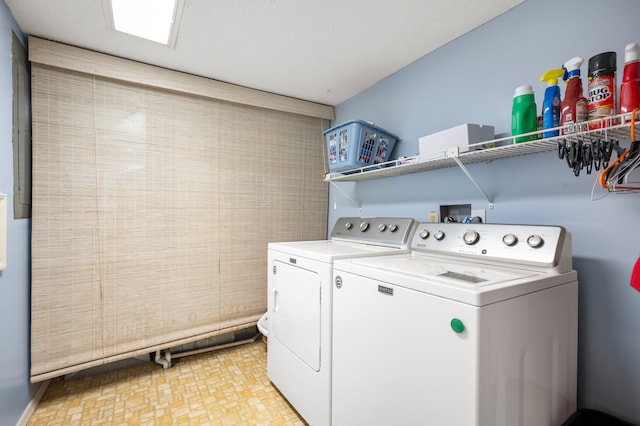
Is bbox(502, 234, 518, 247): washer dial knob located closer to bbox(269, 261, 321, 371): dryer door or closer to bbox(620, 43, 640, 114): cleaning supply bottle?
bbox(620, 43, 640, 114): cleaning supply bottle

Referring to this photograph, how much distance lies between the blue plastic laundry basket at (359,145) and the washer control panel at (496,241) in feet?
2.26

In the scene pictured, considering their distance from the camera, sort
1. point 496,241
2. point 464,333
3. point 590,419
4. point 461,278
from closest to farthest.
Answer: point 464,333 → point 461,278 → point 590,419 → point 496,241

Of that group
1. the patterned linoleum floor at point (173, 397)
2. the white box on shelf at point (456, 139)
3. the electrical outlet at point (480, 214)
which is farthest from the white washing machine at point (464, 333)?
the patterned linoleum floor at point (173, 397)

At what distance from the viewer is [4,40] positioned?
4.95ft

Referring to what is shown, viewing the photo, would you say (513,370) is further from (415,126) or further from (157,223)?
(157,223)

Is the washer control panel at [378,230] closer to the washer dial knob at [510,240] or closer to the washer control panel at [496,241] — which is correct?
the washer control panel at [496,241]

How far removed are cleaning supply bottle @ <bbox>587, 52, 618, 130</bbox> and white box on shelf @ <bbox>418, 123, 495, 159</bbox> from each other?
44 cm

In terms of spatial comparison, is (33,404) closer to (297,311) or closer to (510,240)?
(297,311)

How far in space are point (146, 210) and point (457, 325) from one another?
7.06 feet

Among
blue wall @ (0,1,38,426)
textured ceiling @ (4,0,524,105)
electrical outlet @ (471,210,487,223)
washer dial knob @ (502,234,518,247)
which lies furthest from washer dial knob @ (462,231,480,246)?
blue wall @ (0,1,38,426)

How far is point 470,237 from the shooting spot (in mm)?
1403

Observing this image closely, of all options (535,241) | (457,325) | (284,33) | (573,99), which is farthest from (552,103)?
(284,33)

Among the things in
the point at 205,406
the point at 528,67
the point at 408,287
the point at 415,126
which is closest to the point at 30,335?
the point at 205,406

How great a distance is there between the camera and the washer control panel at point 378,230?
1788 mm
